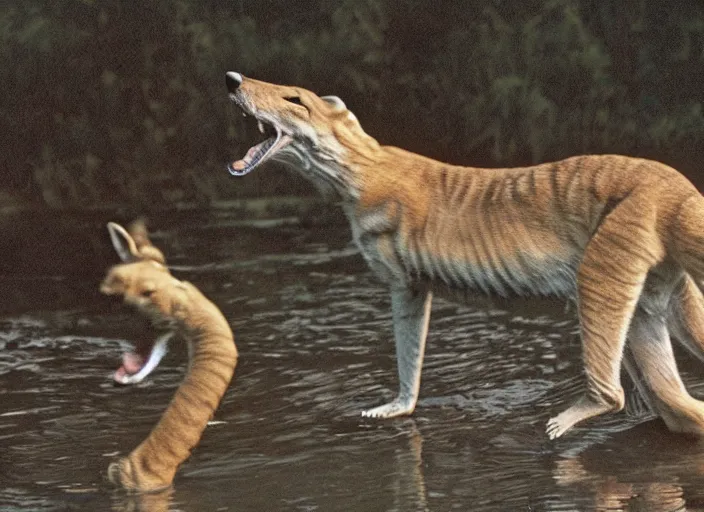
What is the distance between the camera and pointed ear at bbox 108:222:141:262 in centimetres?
473

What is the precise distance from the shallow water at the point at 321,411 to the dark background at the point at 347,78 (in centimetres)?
246

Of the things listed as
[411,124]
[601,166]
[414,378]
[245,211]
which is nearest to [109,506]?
[414,378]

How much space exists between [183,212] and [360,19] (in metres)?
2.15

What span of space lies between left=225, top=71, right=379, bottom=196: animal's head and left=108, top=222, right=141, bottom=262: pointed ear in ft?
3.30

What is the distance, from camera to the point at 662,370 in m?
5.39

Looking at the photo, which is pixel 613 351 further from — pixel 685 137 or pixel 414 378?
pixel 685 137

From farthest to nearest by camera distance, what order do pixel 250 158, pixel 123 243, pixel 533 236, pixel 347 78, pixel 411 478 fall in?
1. pixel 347 78
2. pixel 250 158
3. pixel 533 236
4. pixel 411 478
5. pixel 123 243

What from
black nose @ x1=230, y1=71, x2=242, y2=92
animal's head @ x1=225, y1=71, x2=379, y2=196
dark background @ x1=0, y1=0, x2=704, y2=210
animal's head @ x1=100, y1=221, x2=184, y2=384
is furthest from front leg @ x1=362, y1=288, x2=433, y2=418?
dark background @ x1=0, y1=0, x2=704, y2=210

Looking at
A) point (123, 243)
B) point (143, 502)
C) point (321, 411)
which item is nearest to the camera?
point (123, 243)

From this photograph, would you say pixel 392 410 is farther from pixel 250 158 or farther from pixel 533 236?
pixel 250 158

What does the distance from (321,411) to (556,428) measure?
1.03 meters

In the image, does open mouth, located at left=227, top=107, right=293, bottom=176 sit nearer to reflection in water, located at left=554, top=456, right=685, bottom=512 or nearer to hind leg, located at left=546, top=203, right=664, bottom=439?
hind leg, located at left=546, top=203, right=664, bottom=439

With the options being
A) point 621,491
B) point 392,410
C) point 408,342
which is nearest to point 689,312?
point 621,491

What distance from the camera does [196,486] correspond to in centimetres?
509
